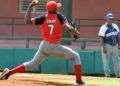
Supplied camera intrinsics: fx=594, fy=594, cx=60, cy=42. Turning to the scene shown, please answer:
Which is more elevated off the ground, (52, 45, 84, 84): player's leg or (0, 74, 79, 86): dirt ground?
(52, 45, 84, 84): player's leg

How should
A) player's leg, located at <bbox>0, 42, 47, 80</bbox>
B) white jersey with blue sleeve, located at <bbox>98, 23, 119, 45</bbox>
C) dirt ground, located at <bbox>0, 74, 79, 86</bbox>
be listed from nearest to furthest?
dirt ground, located at <bbox>0, 74, 79, 86</bbox>
player's leg, located at <bbox>0, 42, 47, 80</bbox>
white jersey with blue sleeve, located at <bbox>98, 23, 119, 45</bbox>

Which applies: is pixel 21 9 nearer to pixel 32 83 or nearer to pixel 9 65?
pixel 9 65

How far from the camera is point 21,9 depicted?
28.5 m

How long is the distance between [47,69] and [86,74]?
1.08 m

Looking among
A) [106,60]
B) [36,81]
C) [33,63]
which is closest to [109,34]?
[106,60]

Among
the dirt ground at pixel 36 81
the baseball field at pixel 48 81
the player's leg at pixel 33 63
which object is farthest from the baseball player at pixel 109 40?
the player's leg at pixel 33 63

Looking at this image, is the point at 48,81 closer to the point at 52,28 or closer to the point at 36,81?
the point at 36,81

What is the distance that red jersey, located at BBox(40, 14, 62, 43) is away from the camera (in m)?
12.1

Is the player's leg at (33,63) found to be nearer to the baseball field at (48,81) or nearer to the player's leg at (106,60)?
the baseball field at (48,81)

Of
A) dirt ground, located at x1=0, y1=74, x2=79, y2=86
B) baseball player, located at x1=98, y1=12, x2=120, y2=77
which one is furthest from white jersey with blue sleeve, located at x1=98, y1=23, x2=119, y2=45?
dirt ground, located at x1=0, y1=74, x2=79, y2=86

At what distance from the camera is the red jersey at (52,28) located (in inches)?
476

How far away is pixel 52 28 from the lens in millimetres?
12117

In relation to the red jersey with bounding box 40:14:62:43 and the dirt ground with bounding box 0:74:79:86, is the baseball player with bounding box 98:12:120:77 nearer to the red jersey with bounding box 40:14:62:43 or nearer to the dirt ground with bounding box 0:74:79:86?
the dirt ground with bounding box 0:74:79:86

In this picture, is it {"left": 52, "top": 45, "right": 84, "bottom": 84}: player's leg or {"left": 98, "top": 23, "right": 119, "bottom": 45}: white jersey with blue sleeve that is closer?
{"left": 52, "top": 45, "right": 84, "bottom": 84}: player's leg
